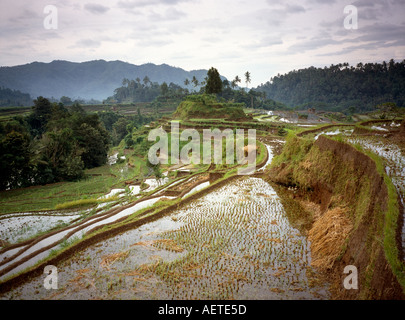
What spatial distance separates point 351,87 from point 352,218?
90.3 meters

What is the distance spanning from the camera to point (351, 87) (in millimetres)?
79438

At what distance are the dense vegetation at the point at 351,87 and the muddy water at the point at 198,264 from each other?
202 ft

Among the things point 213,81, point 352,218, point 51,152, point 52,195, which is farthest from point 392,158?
point 213,81

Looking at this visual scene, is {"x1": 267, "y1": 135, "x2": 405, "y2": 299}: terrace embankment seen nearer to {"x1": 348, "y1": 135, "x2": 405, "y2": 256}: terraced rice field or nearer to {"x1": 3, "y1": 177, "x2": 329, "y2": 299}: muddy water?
{"x1": 348, "y1": 135, "x2": 405, "y2": 256}: terraced rice field

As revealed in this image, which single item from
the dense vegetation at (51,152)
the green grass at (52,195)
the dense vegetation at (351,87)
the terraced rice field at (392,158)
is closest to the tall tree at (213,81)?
the dense vegetation at (51,152)

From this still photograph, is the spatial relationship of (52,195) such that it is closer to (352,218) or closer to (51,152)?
(51,152)

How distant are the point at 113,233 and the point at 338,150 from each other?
30.8 feet

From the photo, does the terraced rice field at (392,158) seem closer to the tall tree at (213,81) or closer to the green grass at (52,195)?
the green grass at (52,195)

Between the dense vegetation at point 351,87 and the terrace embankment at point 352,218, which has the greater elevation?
the dense vegetation at point 351,87

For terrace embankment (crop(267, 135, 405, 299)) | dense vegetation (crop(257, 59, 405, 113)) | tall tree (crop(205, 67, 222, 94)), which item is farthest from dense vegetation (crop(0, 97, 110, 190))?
dense vegetation (crop(257, 59, 405, 113))

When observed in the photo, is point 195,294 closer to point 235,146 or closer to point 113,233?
point 113,233

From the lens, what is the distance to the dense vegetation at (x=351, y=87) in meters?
Result: 69.8

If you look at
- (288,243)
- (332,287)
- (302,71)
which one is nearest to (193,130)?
(288,243)
